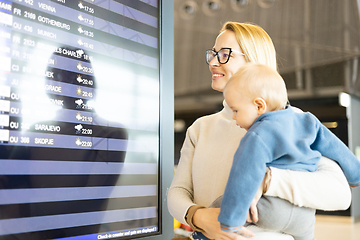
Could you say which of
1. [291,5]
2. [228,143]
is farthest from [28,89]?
[291,5]

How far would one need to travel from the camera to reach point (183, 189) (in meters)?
1.45

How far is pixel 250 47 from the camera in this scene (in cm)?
149

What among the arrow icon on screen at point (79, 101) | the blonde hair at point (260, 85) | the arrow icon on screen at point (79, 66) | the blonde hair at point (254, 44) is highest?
the blonde hair at point (254, 44)

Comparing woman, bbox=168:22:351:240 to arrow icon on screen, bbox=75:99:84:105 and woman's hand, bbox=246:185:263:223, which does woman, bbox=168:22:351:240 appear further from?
arrow icon on screen, bbox=75:99:84:105

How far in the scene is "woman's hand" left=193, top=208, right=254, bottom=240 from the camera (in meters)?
1.11

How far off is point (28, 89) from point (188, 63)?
8.29m

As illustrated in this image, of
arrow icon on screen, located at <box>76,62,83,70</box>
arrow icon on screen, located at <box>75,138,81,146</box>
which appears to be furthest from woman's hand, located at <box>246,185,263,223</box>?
arrow icon on screen, located at <box>76,62,83,70</box>

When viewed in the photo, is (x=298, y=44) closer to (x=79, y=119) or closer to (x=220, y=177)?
(x=220, y=177)

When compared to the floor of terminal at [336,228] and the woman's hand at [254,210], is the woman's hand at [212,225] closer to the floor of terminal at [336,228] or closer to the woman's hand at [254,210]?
the woman's hand at [254,210]

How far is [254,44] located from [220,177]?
0.63 meters

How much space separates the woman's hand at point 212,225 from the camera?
111 cm

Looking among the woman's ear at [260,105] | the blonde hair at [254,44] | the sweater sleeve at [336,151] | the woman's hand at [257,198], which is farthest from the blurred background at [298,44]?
the woman's hand at [257,198]

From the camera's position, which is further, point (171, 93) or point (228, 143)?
point (171, 93)

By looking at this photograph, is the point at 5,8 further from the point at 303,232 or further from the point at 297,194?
the point at 303,232
